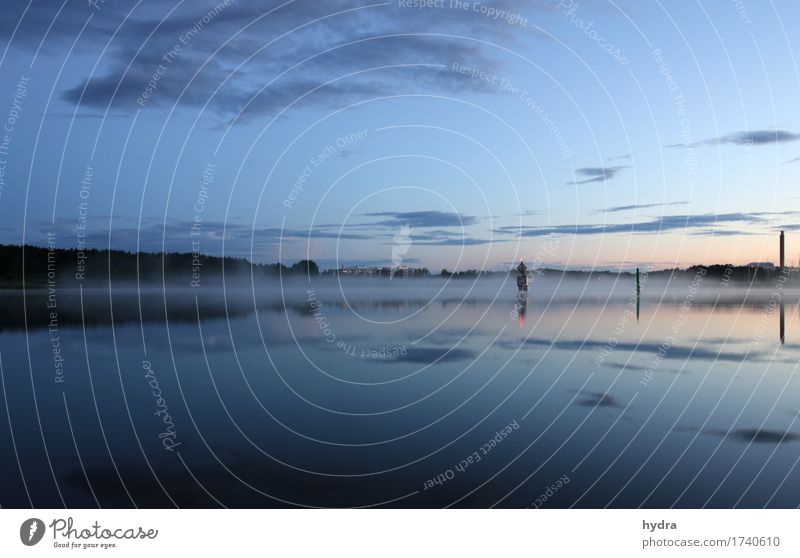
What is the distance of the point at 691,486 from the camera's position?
1772cm

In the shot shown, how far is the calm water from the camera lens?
1769cm

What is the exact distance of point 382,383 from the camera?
93.3 feet

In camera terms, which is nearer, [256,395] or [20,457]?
[20,457]

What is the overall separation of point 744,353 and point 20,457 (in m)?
32.8

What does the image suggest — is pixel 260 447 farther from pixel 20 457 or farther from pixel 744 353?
pixel 744 353

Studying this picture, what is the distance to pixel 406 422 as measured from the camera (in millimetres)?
23141

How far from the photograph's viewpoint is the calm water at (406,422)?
696 inches

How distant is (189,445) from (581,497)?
1115cm

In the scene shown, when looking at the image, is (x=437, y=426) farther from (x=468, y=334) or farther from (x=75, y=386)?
(x=468, y=334)

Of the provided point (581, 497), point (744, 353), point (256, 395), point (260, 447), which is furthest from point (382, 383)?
point (744, 353)
